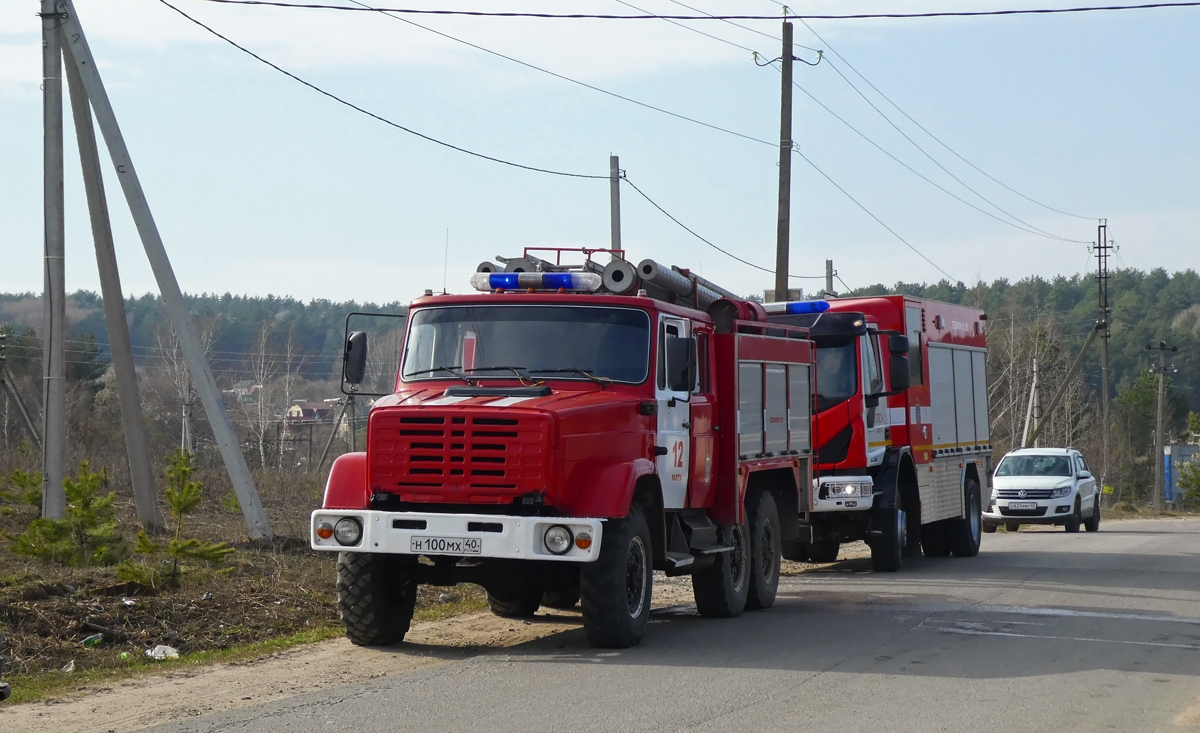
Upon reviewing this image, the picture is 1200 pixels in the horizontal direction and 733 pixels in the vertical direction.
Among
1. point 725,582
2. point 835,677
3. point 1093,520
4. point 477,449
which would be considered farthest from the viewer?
point 1093,520

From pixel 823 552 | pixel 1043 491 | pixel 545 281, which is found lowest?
pixel 823 552

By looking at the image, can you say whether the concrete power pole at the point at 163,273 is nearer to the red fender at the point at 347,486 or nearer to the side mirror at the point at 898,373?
the red fender at the point at 347,486

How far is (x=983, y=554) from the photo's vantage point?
69.3 ft

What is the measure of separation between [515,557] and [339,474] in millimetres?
1609

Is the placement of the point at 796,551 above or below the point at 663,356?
below

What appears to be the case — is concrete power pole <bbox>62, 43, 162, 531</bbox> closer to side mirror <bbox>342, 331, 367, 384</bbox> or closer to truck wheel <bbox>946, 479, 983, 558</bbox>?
side mirror <bbox>342, 331, 367, 384</bbox>

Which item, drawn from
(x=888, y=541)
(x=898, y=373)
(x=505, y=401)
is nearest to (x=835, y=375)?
(x=898, y=373)

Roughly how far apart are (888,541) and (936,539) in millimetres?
3757

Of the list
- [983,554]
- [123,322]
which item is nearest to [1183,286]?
[983,554]

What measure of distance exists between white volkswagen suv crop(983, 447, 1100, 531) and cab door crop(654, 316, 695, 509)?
1873 centimetres

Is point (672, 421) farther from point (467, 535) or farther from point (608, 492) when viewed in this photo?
point (467, 535)

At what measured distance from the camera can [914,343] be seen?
708 inches

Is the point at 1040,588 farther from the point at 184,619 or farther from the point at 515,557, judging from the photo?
the point at 184,619

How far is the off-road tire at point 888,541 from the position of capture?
16781 millimetres
